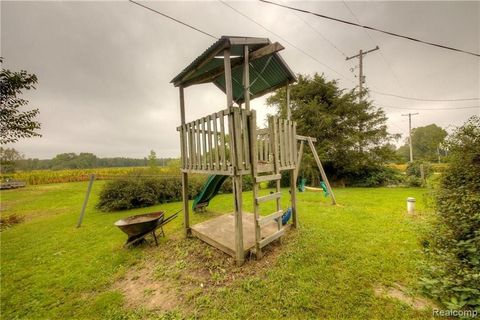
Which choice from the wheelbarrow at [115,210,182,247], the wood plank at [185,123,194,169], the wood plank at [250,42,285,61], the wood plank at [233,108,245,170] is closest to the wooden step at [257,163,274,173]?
the wood plank at [233,108,245,170]

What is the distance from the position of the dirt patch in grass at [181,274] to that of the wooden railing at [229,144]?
1773mm

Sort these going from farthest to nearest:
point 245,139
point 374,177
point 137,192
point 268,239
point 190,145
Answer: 1. point 374,177
2. point 137,192
3. point 190,145
4. point 268,239
5. point 245,139

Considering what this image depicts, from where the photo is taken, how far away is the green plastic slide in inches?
222

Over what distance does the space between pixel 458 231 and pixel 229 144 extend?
13.7 ft

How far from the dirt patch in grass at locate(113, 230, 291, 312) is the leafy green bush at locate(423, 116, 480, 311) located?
2332 millimetres

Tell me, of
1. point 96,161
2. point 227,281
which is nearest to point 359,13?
point 227,281

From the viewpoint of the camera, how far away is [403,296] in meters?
2.29

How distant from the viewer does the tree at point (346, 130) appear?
13.5 meters

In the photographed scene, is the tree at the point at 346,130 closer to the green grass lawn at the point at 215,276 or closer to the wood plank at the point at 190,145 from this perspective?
the green grass lawn at the point at 215,276

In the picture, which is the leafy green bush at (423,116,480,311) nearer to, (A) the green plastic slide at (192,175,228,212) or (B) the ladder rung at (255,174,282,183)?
(B) the ladder rung at (255,174,282,183)

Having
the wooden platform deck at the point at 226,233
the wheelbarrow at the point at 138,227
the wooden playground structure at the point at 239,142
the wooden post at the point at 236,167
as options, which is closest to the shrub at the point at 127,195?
the wheelbarrow at the point at 138,227

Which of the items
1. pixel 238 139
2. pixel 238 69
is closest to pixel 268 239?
pixel 238 139

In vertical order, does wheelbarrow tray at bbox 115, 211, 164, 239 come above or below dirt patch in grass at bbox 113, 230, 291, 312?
above

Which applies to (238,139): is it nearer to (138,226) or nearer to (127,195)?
(138,226)
